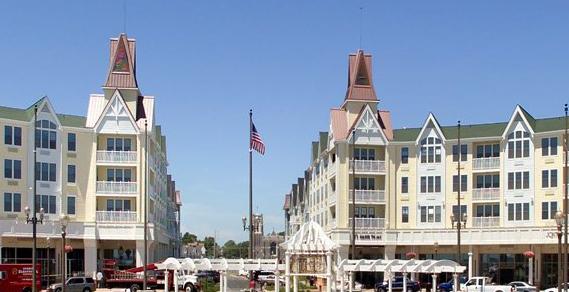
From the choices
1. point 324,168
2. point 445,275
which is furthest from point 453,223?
point 324,168

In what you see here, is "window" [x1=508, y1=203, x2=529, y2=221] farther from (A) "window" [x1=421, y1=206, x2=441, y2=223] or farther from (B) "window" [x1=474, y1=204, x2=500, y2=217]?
(A) "window" [x1=421, y1=206, x2=441, y2=223]

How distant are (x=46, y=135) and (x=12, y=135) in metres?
2.95

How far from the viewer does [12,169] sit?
69.2 metres

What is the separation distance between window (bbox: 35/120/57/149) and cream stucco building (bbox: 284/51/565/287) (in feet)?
78.7

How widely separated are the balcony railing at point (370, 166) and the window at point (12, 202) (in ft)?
91.6

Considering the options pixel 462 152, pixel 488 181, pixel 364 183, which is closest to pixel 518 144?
pixel 488 181

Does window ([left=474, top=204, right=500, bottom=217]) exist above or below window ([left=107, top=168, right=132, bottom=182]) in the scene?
below

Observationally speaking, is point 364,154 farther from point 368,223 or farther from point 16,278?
point 16,278

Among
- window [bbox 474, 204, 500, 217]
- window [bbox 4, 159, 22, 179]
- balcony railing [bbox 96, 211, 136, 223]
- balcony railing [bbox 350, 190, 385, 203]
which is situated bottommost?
balcony railing [bbox 96, 211, 136, 223]

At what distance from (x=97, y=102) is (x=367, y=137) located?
77.6ft

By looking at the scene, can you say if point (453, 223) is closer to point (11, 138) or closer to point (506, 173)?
point (506, 173)

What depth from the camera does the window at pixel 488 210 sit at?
74.6 meters

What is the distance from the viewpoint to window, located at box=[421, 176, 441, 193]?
76.2 meters

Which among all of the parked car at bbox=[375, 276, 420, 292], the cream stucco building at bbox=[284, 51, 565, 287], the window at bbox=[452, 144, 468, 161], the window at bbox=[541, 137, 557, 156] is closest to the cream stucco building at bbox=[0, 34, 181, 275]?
the cream stucco building at bbox=[284, 51, 565, 287]
